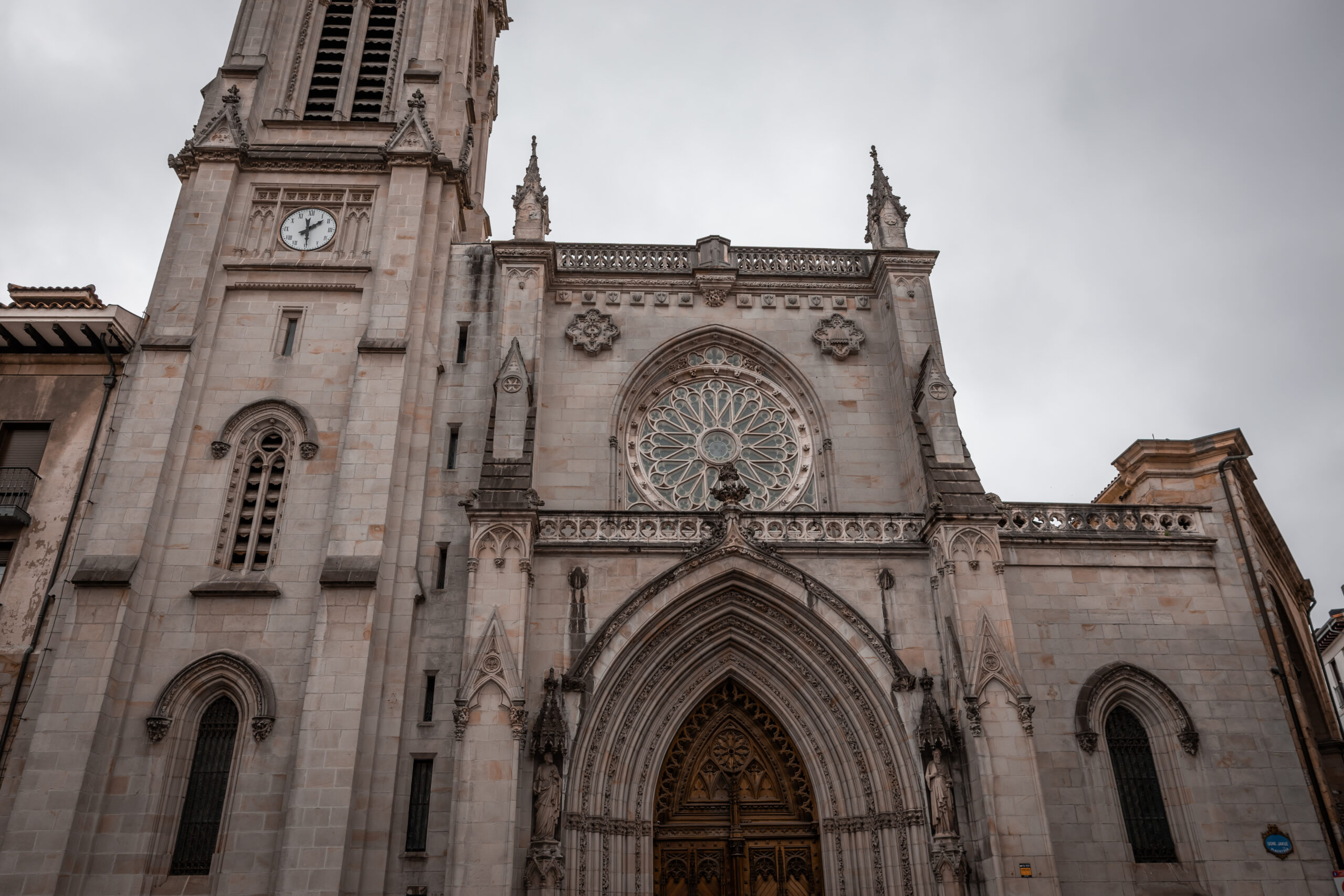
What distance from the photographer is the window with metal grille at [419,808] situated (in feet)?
49.7

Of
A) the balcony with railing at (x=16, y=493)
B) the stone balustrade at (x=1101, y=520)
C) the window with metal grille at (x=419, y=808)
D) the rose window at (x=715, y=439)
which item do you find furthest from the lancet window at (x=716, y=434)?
the balcony with railing at (x=16, y=493)

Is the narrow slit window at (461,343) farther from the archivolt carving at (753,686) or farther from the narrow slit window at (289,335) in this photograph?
the archivolt carving at (753,686)

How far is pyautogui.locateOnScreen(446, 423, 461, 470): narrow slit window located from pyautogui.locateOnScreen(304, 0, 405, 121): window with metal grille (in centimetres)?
862

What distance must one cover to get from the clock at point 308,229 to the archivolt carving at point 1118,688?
58.3 ft

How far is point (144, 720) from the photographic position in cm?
1548

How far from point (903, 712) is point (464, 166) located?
15282 millimetres

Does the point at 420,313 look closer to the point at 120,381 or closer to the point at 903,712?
the point at 120,381

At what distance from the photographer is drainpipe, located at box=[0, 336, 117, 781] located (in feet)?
50.6

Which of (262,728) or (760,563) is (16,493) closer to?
(262,728)

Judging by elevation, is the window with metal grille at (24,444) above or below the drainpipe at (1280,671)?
above

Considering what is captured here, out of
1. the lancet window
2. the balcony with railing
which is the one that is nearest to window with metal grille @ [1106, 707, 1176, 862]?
the lancet window

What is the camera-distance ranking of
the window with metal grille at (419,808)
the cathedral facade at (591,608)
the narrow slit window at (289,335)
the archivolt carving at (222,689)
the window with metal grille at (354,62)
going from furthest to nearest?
the window with metal grille at (354,62)
the narrow slit window at (289,335)
the archivolt carving at (222,689)
the window with metal grille at (419,808)
the cathedral facade at (591,608)

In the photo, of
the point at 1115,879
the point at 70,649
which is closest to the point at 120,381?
the point at 70,649

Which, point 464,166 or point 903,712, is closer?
point 903,712
